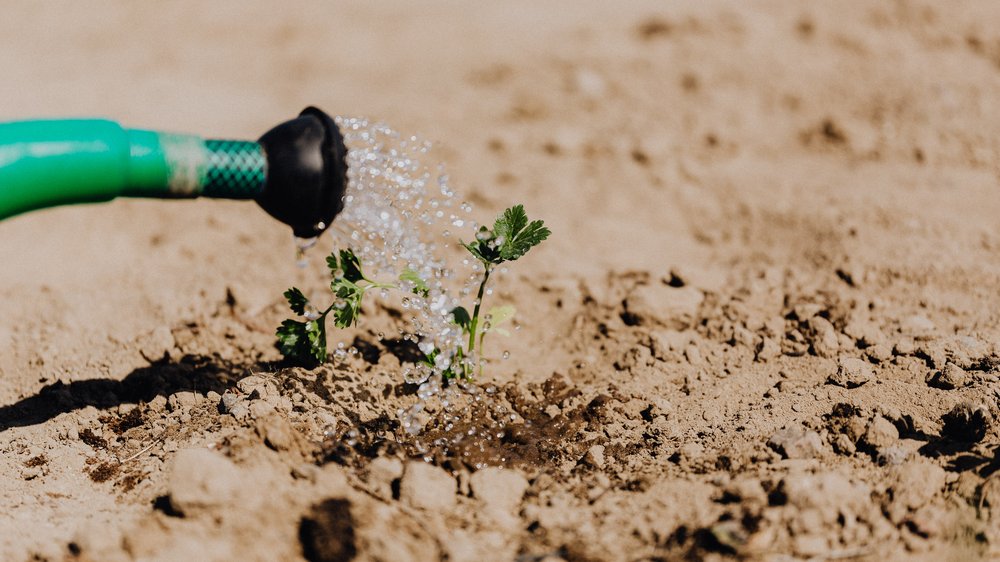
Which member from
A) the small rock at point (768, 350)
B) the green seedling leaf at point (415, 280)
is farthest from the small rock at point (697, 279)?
the green seedling leaf at point (415, 280)

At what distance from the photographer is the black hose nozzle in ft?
7.89

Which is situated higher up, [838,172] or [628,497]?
[838,172]

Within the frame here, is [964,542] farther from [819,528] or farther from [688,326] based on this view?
[688,326]

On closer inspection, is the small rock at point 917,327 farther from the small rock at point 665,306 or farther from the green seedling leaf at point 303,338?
the green seedling leaf at point 303,338

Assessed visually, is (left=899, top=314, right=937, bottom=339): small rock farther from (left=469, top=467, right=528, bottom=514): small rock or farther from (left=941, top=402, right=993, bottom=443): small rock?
(left=469, top=467, right=528, bottom=514): small rock

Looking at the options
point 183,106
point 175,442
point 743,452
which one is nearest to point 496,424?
point 743,452

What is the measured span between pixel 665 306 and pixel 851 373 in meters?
0.73

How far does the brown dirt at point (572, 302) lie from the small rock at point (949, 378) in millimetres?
12

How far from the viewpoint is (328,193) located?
2.45 m

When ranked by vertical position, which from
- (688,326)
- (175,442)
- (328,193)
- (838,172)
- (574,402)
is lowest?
(175,442)

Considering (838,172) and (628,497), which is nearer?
(628,497)

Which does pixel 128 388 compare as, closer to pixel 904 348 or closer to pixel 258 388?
pixel 258 388

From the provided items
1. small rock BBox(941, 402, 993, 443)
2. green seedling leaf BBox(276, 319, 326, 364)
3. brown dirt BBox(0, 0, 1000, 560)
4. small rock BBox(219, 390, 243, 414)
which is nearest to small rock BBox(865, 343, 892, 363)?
brown dirt BBox(0, 0, 1000, 560)

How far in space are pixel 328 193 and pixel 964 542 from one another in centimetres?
184
